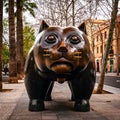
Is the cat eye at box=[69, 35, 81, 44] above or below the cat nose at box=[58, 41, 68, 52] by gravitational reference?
above

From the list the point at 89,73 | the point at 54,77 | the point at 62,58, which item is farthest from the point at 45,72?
the point at 89,73

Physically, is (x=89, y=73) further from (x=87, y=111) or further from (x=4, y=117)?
(x=4, y=117)

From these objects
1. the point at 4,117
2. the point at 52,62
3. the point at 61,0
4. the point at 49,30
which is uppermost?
the point at 61,0

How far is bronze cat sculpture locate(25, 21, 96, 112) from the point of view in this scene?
257 inches

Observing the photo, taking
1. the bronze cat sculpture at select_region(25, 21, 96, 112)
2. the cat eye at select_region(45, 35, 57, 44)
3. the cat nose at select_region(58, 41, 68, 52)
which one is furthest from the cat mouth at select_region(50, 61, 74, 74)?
the cat eye at select_region(45, 35, 57, 44)

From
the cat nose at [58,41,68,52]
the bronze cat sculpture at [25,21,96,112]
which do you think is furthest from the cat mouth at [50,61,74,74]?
the cat nose at [58,41,68,52]

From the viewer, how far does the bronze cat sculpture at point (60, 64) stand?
6527 mm

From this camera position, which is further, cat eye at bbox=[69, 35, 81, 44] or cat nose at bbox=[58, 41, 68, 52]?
cat eye at bbox=[69, 35, 81, 44]

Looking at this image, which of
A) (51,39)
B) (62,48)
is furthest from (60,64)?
(51,39)

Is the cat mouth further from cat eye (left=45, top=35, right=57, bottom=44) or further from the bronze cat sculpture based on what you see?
cat eye (left=45, top=35, right=57, bottom=44)

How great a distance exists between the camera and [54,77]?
6.97 metres

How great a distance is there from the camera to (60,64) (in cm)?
652

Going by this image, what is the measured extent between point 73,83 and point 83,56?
108 cm

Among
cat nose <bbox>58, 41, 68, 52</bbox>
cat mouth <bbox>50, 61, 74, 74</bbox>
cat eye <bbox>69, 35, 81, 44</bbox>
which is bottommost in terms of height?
cat mouth <bbox>50, 61, 74, 74</bbox>
